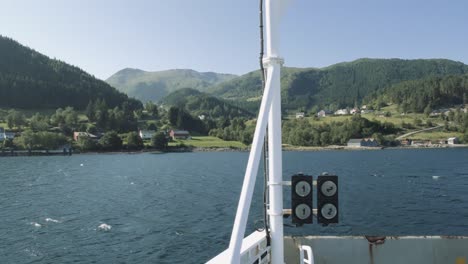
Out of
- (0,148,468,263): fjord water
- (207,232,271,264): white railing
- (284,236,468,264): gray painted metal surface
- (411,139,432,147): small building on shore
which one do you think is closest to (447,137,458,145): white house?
(411,139,432,147): small building on shore

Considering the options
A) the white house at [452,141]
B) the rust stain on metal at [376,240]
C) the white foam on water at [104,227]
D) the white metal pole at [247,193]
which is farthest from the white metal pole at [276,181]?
the white house at [452,141]

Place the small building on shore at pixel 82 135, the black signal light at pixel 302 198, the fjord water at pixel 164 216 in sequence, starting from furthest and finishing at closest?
1. the small building on shore at pixel 82 135
2. the fjord water at pixel 164 216
3. the black signal light at pixel 302 198

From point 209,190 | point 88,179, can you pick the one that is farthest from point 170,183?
point 88,179

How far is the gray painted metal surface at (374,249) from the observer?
8.75 m

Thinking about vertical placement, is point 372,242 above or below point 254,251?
below

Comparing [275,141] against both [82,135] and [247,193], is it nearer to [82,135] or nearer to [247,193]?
[247,193]

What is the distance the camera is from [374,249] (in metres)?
8.84

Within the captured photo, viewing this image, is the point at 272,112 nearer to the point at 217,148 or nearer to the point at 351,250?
the point at 351,250

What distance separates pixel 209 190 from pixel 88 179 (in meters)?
30.5

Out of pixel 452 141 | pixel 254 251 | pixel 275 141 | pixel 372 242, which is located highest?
pixel 275 141

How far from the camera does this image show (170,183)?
233 feet

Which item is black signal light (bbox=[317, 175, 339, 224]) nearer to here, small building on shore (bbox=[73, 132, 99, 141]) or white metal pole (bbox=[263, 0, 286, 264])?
white metal pole (bbox=[263, 0, 286, 264])

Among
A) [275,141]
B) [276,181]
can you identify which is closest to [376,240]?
[276,181]

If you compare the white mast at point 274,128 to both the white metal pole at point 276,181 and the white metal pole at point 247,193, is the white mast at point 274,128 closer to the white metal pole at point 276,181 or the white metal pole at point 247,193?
the white metal pole at point 276,181
